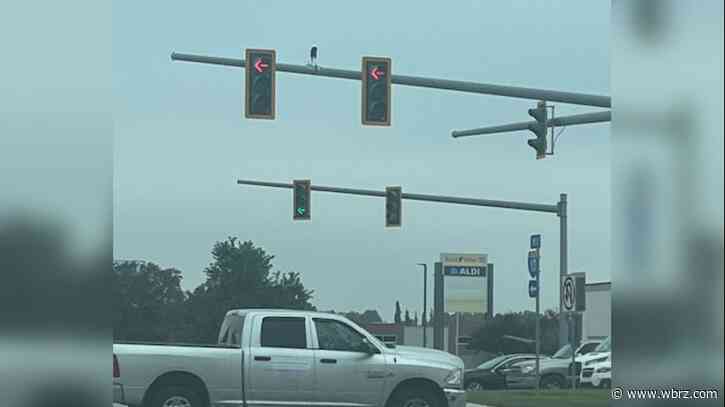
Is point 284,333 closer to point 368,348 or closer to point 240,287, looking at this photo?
point 368,348

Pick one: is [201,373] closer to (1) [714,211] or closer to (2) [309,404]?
(2) [309,404]

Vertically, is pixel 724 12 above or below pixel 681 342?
above

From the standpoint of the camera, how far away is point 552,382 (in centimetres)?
3566

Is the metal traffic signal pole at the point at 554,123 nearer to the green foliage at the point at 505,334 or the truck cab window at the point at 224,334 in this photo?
the truck cab window at the point at 224,334

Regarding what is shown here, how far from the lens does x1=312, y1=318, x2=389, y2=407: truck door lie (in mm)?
17391

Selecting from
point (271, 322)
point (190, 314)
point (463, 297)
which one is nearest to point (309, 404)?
point (271, 322)

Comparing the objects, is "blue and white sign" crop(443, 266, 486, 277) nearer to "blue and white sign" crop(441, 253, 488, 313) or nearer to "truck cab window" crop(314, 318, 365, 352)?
"blue and white sign" crop(441, 253, 488, 313)

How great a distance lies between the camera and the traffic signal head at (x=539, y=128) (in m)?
24.3

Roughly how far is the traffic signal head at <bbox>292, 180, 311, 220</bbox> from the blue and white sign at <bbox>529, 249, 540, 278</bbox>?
23.2 ft

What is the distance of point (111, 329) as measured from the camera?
6430 millimetres

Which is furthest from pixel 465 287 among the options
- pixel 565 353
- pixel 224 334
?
pixel 224 334

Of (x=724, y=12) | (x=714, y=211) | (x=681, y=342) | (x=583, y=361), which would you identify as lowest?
(x=583, y=361)

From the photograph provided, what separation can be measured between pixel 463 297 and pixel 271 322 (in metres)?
20.4

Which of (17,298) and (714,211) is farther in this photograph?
(714,211)
